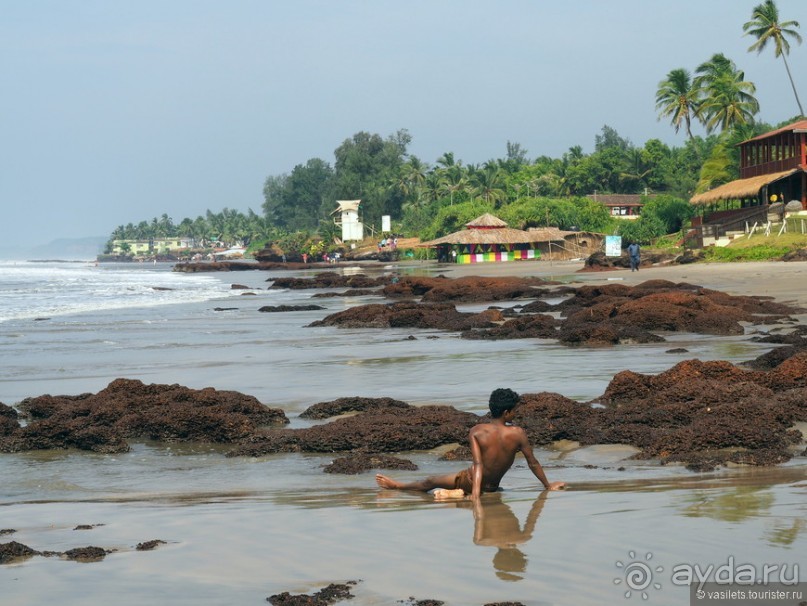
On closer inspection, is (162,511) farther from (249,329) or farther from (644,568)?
(249,329)

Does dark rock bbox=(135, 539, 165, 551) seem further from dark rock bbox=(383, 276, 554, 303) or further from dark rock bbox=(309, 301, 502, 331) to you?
dark rock bbox=(383, 276, 554, 303)

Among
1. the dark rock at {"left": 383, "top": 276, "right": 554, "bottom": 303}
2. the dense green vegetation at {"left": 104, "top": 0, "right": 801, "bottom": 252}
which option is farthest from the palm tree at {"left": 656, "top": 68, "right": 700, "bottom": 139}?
the dark rock at {"left": 383, "top": 276, "right": 554, "bottom": 303}

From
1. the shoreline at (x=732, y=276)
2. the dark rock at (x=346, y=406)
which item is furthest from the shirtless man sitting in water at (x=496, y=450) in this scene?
the shoreline at (x=732, y=276)

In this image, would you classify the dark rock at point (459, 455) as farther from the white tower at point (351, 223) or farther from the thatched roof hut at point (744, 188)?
the white tower at point (351, 223)

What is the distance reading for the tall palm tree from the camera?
73.1 m

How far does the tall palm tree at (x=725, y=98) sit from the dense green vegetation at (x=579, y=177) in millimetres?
81

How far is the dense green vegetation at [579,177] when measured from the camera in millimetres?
73625

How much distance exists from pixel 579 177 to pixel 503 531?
104506mm

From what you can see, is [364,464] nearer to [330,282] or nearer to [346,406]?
[346,406]

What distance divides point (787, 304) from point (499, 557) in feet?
71.4

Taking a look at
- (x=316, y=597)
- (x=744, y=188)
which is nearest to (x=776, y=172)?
(x=744, y=188)

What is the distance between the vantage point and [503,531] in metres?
6.78

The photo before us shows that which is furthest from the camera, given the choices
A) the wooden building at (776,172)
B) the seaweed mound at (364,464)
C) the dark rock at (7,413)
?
the wooden building at (776,172)

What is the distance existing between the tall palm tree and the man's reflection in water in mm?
67087
